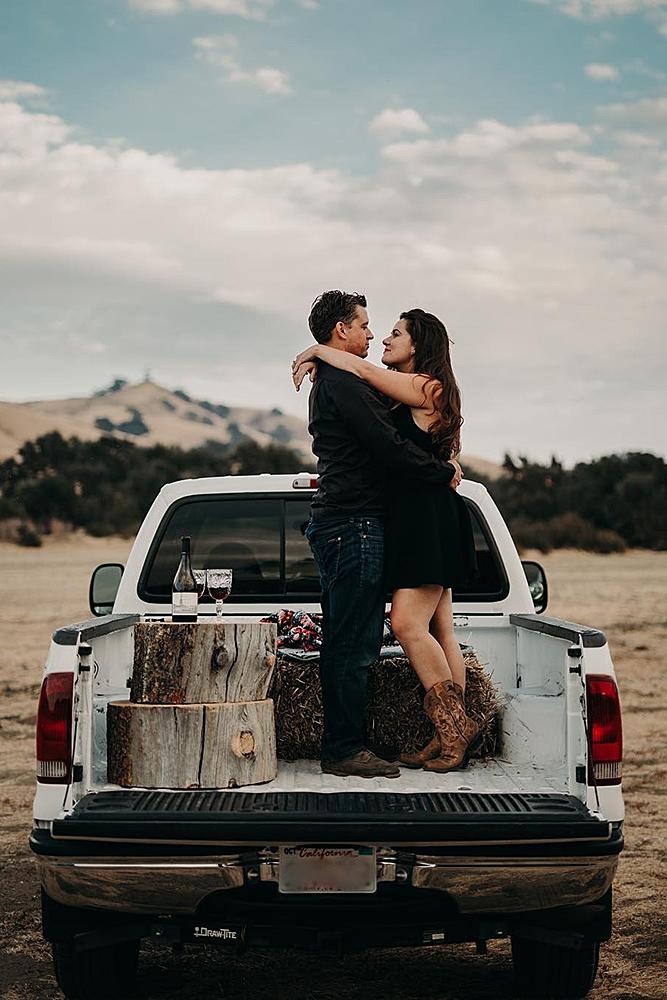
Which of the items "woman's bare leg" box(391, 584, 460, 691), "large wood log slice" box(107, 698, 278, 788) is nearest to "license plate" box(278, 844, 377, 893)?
"large wood log slice" box(107, 698, 278, 788)

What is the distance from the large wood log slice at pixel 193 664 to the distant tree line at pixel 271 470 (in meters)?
A: 33.9

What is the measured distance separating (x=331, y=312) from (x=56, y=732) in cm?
184

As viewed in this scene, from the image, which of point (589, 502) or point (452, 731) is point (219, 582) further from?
point (589, 502)

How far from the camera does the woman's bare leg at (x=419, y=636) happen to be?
Result: 5.05m

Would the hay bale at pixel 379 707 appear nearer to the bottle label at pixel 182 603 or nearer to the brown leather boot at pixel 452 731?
the brown leather boot at pixel 452 731

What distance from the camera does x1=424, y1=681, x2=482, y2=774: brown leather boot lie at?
496cm

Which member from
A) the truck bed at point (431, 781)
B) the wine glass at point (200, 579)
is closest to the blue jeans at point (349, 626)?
the truck bed at point (431, 781)

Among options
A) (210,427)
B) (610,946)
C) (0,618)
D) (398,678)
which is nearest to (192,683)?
(398,678)

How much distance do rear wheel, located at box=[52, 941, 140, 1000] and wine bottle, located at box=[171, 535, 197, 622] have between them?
1177 mm

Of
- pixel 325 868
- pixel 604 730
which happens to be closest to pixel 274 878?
pixel 325 868

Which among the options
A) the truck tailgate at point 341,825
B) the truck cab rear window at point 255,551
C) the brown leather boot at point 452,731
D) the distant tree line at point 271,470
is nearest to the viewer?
the truck tailgate at point 341,825

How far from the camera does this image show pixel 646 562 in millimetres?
35344

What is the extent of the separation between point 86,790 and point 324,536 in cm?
129

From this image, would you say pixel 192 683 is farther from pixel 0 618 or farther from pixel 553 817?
pixel 0 618
